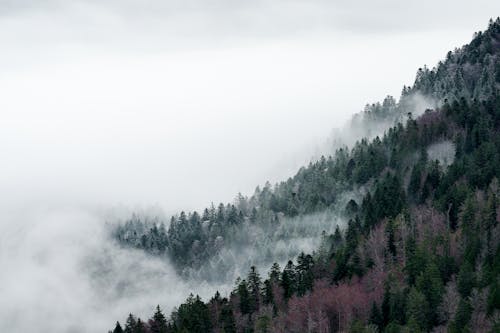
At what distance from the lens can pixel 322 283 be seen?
504 feet

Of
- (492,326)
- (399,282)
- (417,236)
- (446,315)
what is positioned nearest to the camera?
(492,326)

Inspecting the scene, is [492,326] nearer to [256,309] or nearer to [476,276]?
[476,276]

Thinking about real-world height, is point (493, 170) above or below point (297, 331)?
above

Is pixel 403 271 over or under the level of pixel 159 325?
over

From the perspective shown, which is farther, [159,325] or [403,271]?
[159,325]

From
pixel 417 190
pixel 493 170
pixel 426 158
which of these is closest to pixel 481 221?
pixel 493 170

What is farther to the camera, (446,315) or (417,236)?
(417,236)

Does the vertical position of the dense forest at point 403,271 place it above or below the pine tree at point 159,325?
above

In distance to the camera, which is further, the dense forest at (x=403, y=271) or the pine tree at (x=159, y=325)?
the pine tree at (x=159, y=325)

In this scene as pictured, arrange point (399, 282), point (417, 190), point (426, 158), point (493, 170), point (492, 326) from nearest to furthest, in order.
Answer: point (492, 326) < point (399, 282) < point (493, 170) < point (417, 190) < point (426, 158)

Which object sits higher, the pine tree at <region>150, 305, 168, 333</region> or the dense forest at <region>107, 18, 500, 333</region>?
the dense forest at <region>107, 18, 500, 333</region>

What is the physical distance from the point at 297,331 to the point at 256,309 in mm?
23472

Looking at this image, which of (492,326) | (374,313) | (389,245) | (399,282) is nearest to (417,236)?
(389,245)

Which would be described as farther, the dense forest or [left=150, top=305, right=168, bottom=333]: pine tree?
[left=150, top=305, right=168, bottom=333]: pine tree
